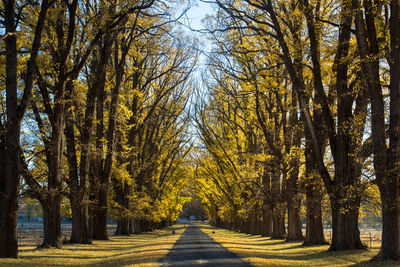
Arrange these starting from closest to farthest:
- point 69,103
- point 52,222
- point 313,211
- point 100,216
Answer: point 52,222, point 69,103, point 313,211, point 100,216

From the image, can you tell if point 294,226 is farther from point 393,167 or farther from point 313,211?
point 393,167

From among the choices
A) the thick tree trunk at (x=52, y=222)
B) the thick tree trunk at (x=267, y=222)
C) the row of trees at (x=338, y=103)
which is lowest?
the thick tree trunk at (x=267, y=222)

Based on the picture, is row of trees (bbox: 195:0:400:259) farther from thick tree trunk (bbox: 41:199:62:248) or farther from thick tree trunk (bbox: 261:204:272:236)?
thick tree trunk (bbox: 41:199:62:248)

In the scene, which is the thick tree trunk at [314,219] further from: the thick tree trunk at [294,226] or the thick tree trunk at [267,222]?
the thick tree trunk at [267,222]

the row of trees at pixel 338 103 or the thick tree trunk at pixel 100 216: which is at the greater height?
the row of trees at pixel 338 103

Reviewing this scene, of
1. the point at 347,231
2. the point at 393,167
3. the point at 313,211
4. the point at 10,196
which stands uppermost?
the point at 393,167

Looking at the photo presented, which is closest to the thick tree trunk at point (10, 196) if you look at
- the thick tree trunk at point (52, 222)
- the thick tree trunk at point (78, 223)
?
the thick tree trunk at point (52, 222)

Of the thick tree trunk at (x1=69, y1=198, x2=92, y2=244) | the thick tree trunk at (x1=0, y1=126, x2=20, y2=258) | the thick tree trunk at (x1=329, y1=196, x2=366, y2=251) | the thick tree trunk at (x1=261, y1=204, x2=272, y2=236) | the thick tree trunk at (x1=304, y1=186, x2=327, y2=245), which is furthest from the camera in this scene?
the thick tree trunk at (x1=261, y1=204, x2=272, y2=236)

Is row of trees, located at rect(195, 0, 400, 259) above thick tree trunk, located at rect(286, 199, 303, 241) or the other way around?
above

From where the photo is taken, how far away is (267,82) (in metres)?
20.3

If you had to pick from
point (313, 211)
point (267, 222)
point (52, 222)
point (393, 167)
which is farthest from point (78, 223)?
point (267, 222)

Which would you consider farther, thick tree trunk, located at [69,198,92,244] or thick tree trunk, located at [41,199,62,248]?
thick tree trunk, located at [69,198,92,244]

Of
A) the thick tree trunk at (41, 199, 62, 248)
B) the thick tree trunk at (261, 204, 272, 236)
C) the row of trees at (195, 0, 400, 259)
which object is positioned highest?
the row of trees at (195, 0, 400, 259)

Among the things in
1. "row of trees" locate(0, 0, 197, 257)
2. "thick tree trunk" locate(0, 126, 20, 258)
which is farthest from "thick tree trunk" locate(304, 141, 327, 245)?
"thick tree trunk" locate(0, 126, 20, 258)
